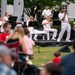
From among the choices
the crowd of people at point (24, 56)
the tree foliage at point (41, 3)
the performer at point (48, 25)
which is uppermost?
the crowd of people at point (24, 56)

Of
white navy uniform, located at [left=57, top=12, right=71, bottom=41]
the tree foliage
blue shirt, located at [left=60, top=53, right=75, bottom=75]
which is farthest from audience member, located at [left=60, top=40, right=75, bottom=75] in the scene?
the tree foliage

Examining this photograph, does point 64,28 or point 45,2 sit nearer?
point 64,28

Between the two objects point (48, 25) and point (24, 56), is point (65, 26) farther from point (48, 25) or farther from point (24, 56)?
point (24, 56)

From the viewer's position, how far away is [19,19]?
32.0 metres

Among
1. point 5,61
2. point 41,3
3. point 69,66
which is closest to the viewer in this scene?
point 5,61

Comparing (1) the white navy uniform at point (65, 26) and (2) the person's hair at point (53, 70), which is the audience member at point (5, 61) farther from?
(1) the white navy uniform at point (65, 26)

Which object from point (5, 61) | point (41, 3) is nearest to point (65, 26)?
point (41, 3)

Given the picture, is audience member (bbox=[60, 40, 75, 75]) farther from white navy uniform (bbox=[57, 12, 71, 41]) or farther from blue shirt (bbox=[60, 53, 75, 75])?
white navy uniform (bbox=[57, 12, 71, 41])

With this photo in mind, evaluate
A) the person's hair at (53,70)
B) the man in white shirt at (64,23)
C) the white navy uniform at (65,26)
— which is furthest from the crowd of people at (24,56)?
the white navy uniform at (65,26)

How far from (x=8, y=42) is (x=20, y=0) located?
22.6 m

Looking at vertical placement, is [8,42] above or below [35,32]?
above

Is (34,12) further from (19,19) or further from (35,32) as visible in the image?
(35,32)

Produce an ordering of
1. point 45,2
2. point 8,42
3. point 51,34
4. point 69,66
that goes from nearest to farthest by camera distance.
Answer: point 69,66, point 8,42, point 51,34, point 45,2

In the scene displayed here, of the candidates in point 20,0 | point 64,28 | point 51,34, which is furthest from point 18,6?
point 64,28
